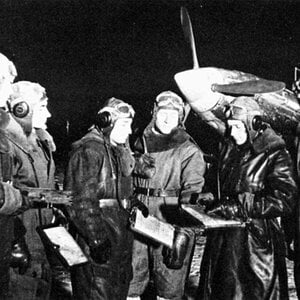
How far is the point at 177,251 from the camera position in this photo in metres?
3.63

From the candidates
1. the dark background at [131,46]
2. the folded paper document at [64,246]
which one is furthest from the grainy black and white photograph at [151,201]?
the dark background at [131,46]

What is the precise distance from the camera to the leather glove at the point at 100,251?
3.19 m

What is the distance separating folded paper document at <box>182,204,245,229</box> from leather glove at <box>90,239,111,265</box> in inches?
27.6

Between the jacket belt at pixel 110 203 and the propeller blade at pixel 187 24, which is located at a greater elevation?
the propeller blade at pixel 187 24

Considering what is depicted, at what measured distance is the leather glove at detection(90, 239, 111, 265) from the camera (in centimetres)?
319

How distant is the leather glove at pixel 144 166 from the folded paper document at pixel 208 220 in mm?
494

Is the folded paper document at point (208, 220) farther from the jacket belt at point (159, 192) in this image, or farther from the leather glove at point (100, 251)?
the leather glove at point (100, 251)

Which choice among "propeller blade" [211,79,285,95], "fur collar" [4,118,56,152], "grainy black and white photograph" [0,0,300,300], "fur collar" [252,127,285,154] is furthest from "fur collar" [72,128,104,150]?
"propeller blade" [211,79,285,95]

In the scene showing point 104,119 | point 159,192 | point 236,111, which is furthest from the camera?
point 159,192

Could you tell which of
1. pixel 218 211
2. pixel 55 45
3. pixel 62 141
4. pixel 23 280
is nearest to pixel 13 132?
pixel 23 280

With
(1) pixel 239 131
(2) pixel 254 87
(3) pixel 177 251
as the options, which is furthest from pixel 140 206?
(2) pixel 254 87

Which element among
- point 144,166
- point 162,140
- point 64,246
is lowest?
point 64,246

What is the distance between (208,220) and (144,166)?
0.89m

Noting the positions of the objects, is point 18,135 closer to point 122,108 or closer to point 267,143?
point 122,108
